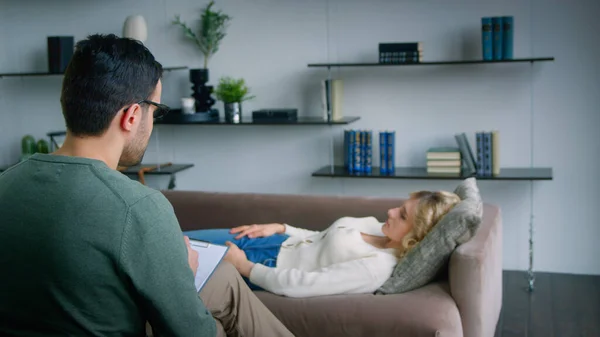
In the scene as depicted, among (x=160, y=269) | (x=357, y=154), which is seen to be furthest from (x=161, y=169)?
(x=160, y=269)

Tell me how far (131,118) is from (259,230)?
1788 millimetres

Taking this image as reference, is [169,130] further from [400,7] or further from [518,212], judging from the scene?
[518,212]

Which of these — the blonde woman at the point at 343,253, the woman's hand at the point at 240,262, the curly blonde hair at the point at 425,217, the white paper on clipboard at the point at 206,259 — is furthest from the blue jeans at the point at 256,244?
the white paper on clipboard at the point at 206,259

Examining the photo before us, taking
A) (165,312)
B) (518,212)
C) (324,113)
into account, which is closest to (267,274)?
(165,312)

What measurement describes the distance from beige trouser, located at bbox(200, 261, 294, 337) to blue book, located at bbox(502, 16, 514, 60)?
2473 millimetres

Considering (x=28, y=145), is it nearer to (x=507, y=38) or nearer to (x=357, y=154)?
(x=357, y=154)

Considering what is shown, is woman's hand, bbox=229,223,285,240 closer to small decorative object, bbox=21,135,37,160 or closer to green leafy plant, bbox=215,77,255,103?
green leafy plant, bbox=215,77,255,103

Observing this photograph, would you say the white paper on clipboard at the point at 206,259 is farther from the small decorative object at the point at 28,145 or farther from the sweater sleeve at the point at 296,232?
the small decorative object at the point at 28,145

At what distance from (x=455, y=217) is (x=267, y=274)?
2.51ft

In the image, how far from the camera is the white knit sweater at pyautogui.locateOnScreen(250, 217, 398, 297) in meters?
2.74

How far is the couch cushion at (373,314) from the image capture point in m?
2.54

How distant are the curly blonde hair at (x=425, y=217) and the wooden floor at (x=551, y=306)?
3.13 feet

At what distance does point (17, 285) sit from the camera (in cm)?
149

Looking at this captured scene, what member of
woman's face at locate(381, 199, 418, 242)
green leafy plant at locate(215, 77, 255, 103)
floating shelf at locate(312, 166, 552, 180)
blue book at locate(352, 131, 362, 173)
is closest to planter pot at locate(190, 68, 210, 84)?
green leafy plant at locate(215, 77, 255, 103)
